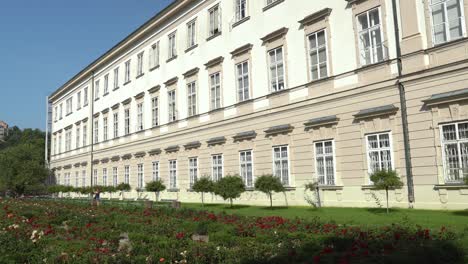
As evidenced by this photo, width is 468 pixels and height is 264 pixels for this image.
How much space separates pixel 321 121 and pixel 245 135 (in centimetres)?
529

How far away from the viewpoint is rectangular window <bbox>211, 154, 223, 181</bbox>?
24.4 m

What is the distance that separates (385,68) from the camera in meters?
16.1

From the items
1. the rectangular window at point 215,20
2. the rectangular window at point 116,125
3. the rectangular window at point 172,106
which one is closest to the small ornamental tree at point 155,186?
the rectangular window at point 172,106

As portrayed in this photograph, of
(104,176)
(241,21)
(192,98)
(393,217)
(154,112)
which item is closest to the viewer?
(393,217)

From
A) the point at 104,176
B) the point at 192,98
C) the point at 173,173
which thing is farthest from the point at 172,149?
the point at 104,176

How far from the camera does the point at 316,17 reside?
1875 centimetres

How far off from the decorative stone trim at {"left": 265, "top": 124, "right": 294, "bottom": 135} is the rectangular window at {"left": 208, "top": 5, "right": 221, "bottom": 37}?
7641 mm

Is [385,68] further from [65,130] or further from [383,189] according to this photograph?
[65,130]

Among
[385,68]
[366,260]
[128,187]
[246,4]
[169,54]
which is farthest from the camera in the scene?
[128,187]

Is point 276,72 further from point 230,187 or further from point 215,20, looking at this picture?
point 215,20

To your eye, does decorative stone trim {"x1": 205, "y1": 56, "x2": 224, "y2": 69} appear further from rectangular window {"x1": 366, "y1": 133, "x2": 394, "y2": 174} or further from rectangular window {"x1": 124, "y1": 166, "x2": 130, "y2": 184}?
rectangular window {"x1": 124, "y1": 166, "x2": 130, "y2": 184}

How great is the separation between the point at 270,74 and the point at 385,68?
6510 millimetres

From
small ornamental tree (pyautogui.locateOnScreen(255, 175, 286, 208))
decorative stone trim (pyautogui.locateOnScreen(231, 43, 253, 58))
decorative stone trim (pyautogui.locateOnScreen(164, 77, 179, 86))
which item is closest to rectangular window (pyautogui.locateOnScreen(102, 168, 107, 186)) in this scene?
decorative stone trim (pyautogui.locateOnScreen(164, 77, 179, 86))

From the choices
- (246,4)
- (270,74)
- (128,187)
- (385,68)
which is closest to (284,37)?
(270,74)
